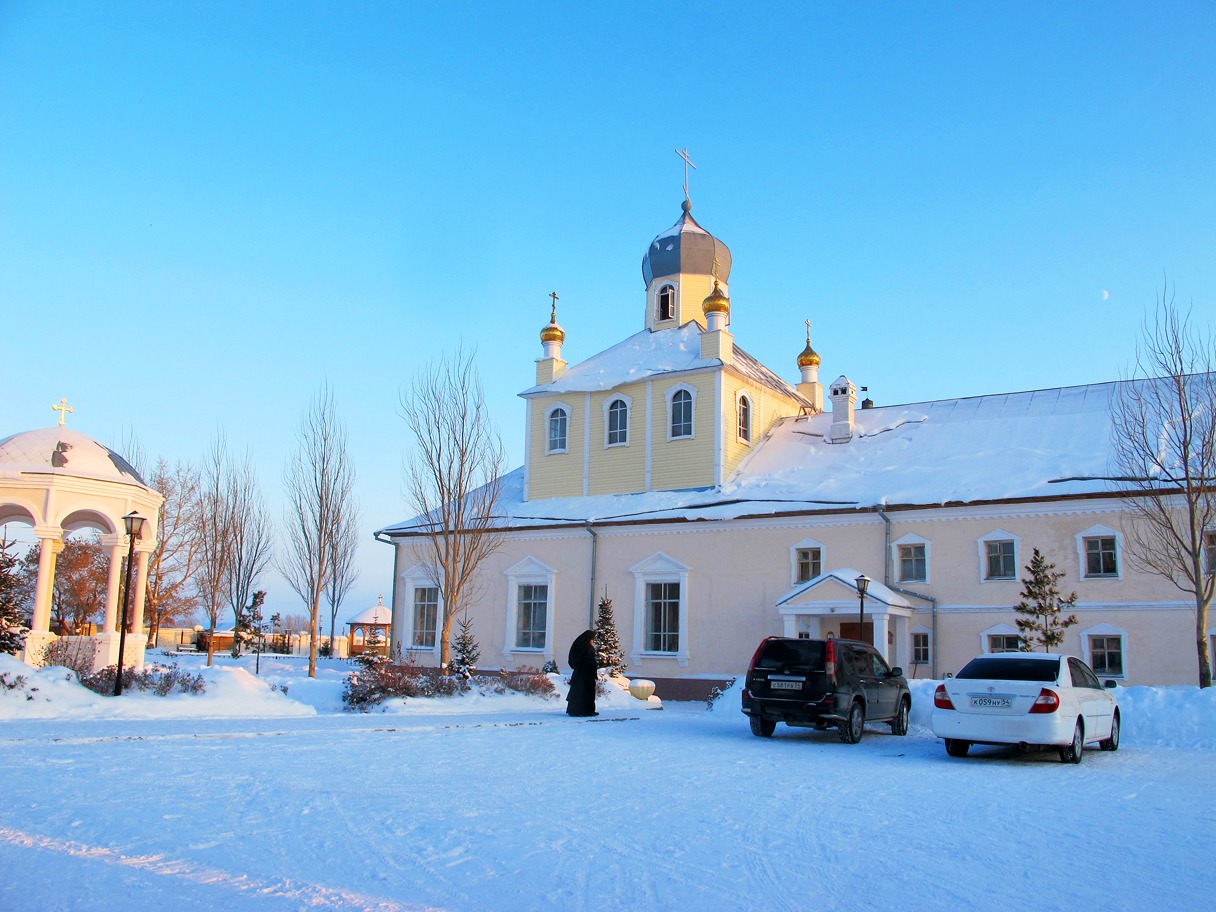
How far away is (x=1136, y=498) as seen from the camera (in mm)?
21703

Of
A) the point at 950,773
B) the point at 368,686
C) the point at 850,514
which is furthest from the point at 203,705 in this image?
the point at 850,514

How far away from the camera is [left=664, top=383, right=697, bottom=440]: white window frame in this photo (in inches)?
1184

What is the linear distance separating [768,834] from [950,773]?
15.3ft

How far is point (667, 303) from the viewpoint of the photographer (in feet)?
116

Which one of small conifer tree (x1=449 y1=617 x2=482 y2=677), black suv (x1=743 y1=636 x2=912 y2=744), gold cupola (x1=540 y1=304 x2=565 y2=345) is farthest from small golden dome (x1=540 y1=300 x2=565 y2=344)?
black suv (x1=743 y1=636 x2=912 y2=744)

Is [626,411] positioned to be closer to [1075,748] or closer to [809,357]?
[809,357]

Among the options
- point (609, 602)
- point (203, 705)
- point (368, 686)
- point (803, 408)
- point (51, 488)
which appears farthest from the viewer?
point (803, 408)

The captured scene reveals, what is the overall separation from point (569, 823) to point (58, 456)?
1744 cm

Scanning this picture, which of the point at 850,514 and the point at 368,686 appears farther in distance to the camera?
the point at 850,514

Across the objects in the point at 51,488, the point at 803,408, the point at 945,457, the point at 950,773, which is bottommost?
the point at 950,773

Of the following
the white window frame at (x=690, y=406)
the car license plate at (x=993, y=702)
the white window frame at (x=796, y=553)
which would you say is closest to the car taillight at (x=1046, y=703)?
the car license plate at (x=993, y=702)

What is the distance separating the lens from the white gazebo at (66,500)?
20.2m

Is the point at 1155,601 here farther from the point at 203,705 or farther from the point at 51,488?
the point at 51,488

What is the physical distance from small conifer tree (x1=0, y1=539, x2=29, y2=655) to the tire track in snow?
1510 centimetres
